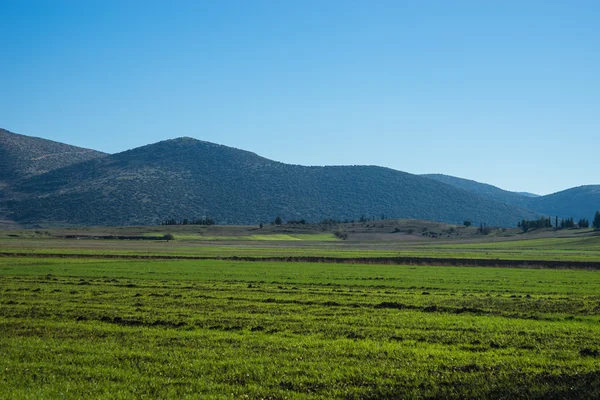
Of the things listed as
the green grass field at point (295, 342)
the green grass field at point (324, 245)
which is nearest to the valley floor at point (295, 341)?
the green grass field at point (295, 342)

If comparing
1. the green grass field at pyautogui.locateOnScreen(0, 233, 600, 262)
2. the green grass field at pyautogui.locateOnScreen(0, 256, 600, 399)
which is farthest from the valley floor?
the green grass field at pyautogui.locateOnScreen(0, 233, 600, 262)

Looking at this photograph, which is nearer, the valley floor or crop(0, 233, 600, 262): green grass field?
the valley floor

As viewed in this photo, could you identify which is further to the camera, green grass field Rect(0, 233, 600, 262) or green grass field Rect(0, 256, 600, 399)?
green grass field Rect(0, 233, 600, 262)

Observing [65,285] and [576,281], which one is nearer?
[65,285]

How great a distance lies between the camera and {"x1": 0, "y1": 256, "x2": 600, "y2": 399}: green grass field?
1280cm

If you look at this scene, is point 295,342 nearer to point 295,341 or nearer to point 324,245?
point 295,341

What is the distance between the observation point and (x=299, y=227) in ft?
534

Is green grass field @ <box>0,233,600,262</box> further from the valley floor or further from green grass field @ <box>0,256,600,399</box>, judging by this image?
green grass field @ <box>0,256,600,399</box>

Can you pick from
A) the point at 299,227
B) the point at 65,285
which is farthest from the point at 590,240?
the point at 65,285

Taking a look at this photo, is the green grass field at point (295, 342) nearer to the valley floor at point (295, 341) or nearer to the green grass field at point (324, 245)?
the valley floor at point (295, 341)

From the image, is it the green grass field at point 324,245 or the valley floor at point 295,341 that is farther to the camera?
the green grass field at point 324,245

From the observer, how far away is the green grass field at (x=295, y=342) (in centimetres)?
1280

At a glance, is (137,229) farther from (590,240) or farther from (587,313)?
(587,313)

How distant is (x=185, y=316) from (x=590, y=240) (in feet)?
354
